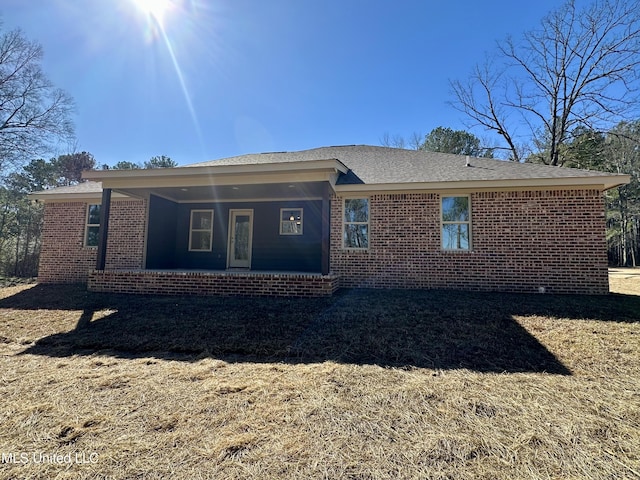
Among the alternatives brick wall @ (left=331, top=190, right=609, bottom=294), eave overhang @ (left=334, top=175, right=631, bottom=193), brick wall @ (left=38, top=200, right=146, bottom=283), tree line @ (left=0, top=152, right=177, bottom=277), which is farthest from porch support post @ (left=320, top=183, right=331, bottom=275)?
tree line @ (left=0, top=152, right=177, bottom=277)

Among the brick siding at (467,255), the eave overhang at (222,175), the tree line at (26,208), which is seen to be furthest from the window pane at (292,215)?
the tree line at (26,208)

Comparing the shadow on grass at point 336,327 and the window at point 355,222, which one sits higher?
the window at point 355,222

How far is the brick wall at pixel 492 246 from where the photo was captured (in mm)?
7141

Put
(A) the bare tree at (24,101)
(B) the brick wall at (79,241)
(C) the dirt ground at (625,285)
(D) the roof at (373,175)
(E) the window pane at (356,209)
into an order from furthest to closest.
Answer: (A) the bare tree at (24,101), (B) the brick wall at (79,241), (E) the window pane at (356,209), (C) the dirt ground at (625,285), (D) the roof at (373,175)

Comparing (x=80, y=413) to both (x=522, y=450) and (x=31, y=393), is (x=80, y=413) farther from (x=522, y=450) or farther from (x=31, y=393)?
(x=522, y=450)

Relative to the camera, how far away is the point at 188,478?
1776 mm

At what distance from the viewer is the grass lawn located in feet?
6.36

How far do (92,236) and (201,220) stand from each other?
3.46m

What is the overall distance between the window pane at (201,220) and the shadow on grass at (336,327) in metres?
3.85

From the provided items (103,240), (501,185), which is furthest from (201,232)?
(501,185)

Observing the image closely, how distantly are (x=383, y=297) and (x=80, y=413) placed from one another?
537 centimetres

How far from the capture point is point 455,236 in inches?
309

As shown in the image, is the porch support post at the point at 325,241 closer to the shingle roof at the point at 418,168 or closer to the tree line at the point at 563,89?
the shingle roof at the point at 418,168

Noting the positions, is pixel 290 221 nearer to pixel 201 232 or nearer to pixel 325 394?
pixel 201 232
